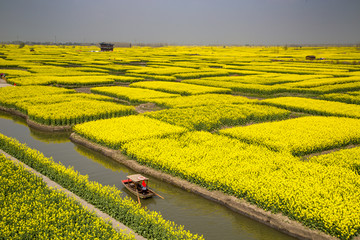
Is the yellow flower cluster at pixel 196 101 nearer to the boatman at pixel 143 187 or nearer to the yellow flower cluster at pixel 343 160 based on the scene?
the yellow flower cluster at pixel 343 160

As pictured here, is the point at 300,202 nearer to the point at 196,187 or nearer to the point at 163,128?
the point at 196,187

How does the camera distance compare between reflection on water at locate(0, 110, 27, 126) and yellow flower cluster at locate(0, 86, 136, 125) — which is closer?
yellow flower cluster at locate(0, 86, 136, 125)

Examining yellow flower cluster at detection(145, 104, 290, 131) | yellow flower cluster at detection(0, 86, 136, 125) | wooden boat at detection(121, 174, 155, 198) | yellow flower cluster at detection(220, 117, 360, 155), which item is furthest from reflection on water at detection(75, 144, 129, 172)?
yellow flower cluster at detection(220, 117, 360, 155)

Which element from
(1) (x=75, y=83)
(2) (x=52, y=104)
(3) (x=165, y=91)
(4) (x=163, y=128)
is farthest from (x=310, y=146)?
(1) (x=75, y=83)

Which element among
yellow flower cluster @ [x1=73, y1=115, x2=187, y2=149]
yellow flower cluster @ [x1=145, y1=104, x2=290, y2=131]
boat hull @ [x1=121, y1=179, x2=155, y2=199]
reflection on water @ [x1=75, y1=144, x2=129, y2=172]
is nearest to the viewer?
boat hull @ [x1=121, y1=179, x2=155, y2=199]

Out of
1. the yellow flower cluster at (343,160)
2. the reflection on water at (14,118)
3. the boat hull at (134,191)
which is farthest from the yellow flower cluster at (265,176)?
the reflection on water at (14,118)

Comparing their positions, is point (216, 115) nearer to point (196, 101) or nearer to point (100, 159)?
point (196, 101)

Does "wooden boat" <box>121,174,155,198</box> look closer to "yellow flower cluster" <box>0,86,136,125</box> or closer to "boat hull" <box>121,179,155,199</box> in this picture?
"boat hull" <box>121,179,155,199</box>
